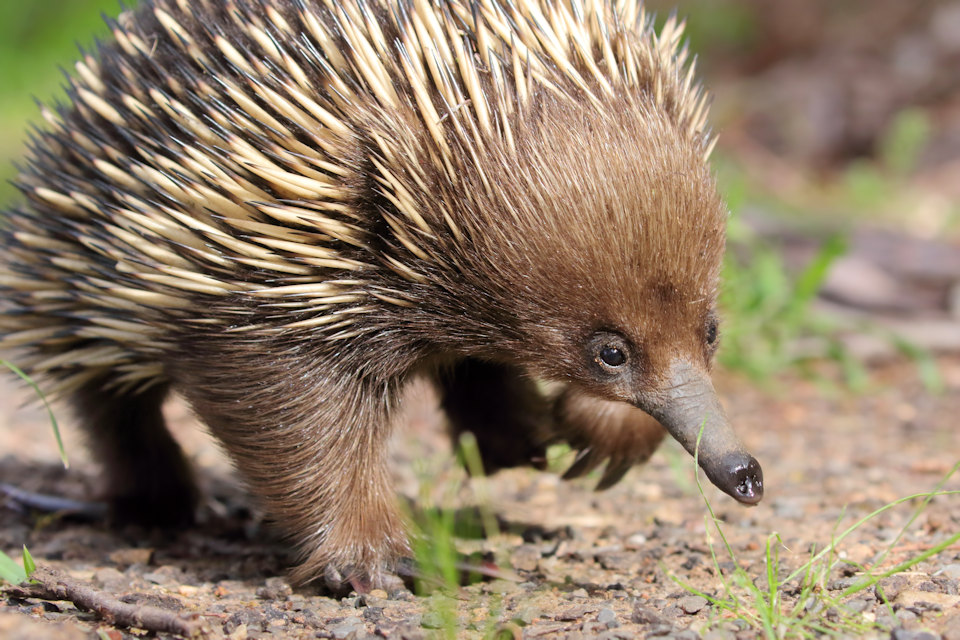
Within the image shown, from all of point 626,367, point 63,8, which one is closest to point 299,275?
point 626,367

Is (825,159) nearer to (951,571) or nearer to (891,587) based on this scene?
(951,571)

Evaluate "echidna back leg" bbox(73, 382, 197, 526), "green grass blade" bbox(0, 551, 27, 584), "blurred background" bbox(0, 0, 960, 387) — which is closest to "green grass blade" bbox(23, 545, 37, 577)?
"green grass blade" bbox(0, 551, 27, 584)

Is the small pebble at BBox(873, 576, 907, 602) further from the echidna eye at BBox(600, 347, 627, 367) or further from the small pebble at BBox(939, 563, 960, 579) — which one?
the echidna eye at BBox(600, 347, 627, 367)

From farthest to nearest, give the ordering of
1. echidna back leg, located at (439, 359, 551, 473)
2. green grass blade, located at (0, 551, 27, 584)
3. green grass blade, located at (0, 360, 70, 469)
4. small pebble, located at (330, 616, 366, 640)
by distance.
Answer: echidna back leg, located at (439, 359, 551, 473) < green grass blade, located at (0, 360, 70, 469) < green grass blade, located at (0, 551, 27, 584) < small pebble, located at (330, 616, 366, 640)

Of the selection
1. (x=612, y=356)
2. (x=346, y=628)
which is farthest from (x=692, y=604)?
(x=346, y=628)

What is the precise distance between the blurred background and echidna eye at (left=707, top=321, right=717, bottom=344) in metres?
2.76

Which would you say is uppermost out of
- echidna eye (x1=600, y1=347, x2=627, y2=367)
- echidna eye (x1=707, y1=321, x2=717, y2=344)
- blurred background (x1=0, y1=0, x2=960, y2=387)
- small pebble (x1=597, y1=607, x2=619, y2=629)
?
blurred background (x1=0, y1=0, x2=960, y2=387)

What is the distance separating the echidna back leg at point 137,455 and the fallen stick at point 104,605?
40.8 inches

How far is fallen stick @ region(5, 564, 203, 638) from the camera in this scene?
8.60 feet

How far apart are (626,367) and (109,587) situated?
1.69 m

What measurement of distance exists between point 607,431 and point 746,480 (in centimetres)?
101

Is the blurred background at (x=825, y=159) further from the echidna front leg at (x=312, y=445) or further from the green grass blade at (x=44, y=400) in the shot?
the green grass blade at (x=44, y=400)

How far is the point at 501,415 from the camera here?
3.99 meters

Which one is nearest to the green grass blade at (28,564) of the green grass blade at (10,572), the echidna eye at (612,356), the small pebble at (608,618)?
the green grass blade at (10,572)
